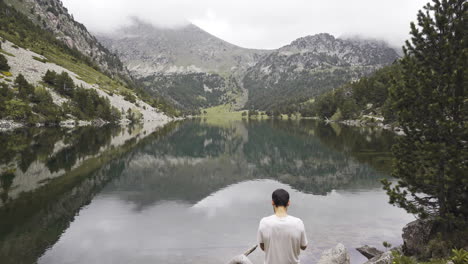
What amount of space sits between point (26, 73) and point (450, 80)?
15032cm

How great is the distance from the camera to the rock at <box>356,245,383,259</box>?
1717cm

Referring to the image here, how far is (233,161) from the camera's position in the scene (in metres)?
59.7

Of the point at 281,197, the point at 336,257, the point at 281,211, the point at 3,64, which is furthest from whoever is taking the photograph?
the point at 3,64

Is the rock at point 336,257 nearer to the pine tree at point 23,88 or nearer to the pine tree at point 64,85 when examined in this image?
the pine tree at point 23,88

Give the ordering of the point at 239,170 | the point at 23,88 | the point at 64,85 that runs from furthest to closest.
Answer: the point at 64,85, the point at 23,88, the point at 239,170

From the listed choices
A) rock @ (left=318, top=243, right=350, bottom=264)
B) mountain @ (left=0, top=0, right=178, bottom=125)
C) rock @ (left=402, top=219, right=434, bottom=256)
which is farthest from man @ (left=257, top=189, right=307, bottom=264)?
mountain @ (left=0, top=0, right=178, bottom=125)

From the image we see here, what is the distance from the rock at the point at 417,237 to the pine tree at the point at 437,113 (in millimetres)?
675

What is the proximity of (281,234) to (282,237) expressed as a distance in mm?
84

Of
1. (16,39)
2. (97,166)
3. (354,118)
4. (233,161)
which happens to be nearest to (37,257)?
(97,166)

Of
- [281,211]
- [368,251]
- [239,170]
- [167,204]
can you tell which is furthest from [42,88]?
[281,211]

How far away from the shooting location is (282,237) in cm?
734

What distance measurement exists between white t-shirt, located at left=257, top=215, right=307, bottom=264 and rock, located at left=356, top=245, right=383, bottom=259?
12092mm

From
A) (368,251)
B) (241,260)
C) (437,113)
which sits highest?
(437,113)

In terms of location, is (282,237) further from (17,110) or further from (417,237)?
(17,110)
